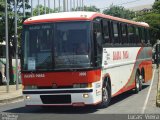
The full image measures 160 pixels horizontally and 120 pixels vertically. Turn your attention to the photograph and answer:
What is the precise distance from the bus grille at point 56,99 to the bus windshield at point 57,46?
2.75 feet

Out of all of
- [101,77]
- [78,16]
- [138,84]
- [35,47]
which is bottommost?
[138,84]

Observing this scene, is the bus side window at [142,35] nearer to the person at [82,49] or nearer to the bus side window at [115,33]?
the bus side window at [115,33]

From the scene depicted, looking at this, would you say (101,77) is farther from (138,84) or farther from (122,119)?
(138,84)

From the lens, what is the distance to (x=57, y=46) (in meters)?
14.8

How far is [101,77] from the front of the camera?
15.2 meters

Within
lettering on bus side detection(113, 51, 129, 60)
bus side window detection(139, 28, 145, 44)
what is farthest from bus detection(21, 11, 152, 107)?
bus side window detection(139, 28, 145, 44)

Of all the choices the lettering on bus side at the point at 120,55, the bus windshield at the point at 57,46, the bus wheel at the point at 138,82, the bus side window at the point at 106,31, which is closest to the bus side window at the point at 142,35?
the bus wheel at the point at 138,82

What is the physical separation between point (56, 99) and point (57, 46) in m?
1.55

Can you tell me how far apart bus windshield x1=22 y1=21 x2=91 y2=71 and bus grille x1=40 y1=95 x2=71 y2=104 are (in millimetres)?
839

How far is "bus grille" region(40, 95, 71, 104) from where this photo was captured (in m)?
14.5

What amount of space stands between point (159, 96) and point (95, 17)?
3.64 metres

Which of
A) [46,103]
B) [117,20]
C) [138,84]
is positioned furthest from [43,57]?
[138,84]

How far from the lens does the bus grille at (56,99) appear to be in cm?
1452

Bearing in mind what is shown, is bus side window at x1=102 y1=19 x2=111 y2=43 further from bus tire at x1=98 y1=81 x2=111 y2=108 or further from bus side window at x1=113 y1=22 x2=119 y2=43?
bus tire at x1=98 y1=81 x2=111 y2=108
